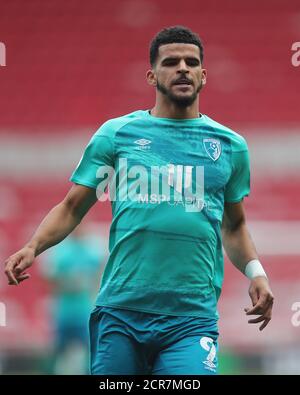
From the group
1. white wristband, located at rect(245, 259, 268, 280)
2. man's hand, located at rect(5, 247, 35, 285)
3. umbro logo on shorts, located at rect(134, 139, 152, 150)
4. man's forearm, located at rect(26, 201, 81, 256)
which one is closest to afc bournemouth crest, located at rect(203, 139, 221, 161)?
umbro logo on shorts, located at rect(134, 139, 152, 150)

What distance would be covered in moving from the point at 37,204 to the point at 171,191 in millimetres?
6182

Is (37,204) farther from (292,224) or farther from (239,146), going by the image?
(239,146)

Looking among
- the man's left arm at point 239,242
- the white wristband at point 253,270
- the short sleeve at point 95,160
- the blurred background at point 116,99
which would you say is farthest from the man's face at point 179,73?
the blurred background at point 116,99

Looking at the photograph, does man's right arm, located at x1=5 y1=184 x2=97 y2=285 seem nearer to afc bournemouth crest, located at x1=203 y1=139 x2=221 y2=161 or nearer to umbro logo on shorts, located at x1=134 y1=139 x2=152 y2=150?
umbro logo on shorts, located at x1=134 y1=139 x2=152 y2=150

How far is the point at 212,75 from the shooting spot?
432 inches

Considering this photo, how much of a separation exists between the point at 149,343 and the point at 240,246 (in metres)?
0.74

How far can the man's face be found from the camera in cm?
456

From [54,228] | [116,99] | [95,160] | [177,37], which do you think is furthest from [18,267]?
[116,99]

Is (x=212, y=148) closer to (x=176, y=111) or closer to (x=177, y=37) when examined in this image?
(x=176, y=111)

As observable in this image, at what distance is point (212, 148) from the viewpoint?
181 inches

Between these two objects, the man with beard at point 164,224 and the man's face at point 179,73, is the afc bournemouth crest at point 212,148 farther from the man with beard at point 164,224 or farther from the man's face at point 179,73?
the man's face at point 179,73

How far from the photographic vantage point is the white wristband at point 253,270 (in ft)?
15.1

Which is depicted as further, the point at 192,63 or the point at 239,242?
the point at 239,242
